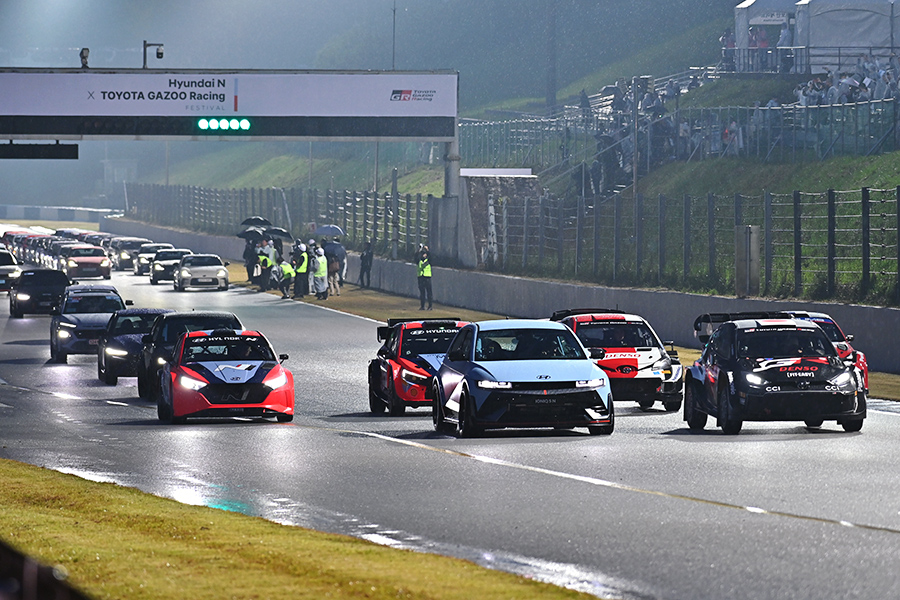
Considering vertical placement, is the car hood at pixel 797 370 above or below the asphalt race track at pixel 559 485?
above

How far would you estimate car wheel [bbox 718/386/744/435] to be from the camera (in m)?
19.3

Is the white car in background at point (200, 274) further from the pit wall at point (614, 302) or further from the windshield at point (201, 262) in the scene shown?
the pit wall at point (614, 302)

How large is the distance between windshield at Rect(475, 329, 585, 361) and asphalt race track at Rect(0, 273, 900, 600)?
0.94 metres

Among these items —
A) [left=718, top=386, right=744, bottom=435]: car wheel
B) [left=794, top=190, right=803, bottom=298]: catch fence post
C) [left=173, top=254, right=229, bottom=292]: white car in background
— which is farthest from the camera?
[left=173, top=254, right=229, bottom=292]: white car in background

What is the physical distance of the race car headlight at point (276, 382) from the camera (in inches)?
851

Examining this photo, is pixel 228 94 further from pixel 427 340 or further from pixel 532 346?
pixel 532 346

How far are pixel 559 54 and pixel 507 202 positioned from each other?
3418 inches

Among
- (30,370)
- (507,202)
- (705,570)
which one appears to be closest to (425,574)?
(705,570)

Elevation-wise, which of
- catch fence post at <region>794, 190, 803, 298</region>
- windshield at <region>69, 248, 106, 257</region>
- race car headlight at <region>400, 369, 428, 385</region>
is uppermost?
catch fence post at <region>794, 190, 803, 298</region>

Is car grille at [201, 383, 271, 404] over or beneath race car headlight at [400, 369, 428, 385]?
beneath

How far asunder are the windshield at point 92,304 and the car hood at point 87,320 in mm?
770

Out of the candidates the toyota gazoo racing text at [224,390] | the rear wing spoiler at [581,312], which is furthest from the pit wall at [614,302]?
the toyota gazoo racing text at [224,390]

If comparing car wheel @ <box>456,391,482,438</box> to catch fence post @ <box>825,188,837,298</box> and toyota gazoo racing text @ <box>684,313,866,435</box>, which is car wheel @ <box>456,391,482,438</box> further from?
catch fence post @ <box>825,188,837,298</box>

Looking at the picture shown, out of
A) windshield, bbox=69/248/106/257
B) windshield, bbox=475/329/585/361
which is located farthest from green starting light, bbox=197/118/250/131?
windshield, bbox=475/329/585/361
